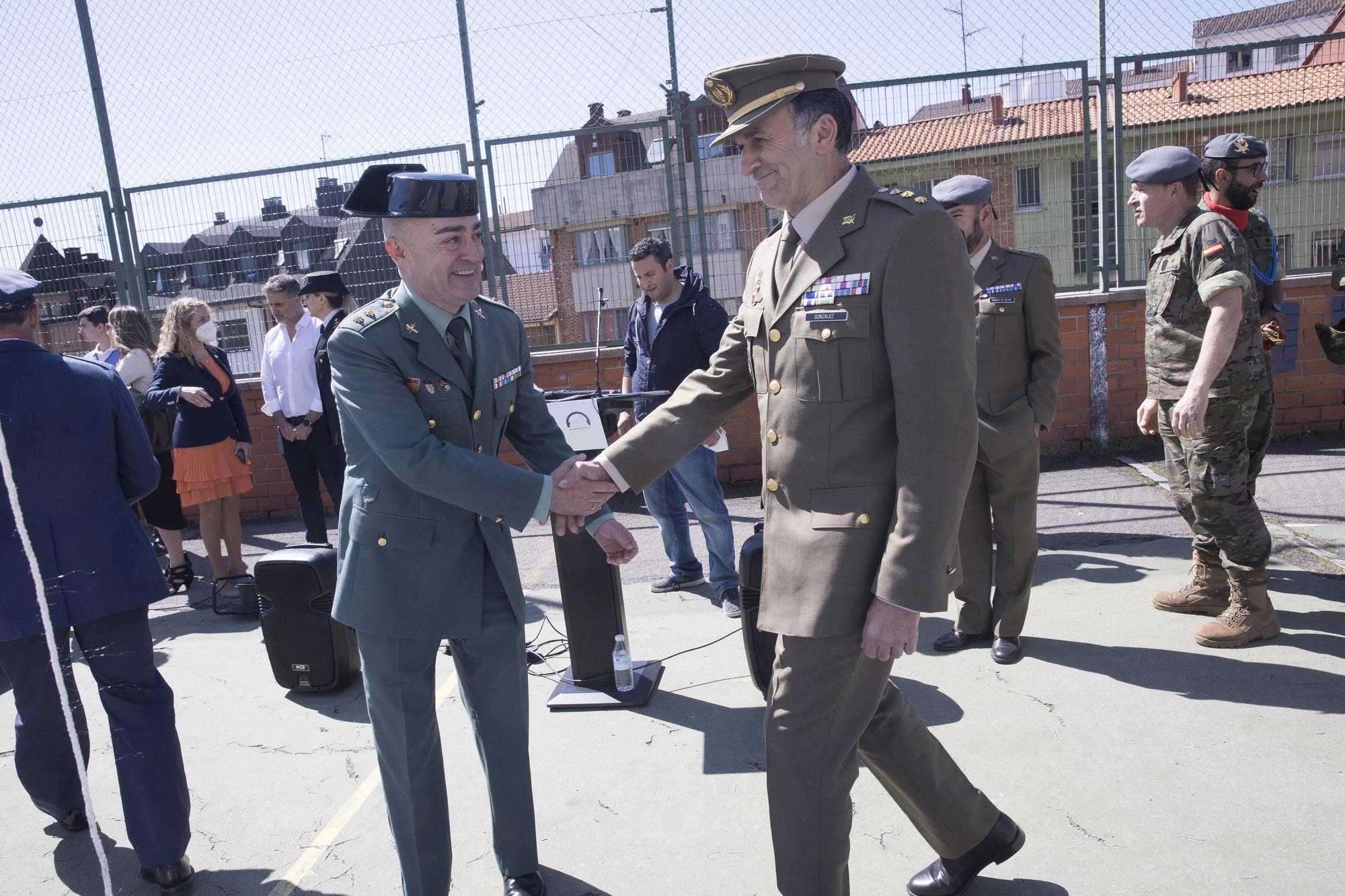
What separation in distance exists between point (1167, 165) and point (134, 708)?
449 cm

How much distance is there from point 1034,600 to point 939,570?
10.4 ft

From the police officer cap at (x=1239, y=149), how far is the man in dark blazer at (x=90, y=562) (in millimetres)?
4606

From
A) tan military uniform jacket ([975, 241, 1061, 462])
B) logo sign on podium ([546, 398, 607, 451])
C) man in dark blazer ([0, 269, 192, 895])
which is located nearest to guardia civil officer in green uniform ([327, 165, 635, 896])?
man in dark blazer ([0, 269, 192, 895])

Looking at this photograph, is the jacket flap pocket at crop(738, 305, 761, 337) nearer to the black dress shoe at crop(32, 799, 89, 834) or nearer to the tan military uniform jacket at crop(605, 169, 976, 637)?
the tan military uniform jacket at crop(605, 169, 976, 637)

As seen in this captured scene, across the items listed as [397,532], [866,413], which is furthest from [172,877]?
[866,413]

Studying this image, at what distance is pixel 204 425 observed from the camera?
245 inches

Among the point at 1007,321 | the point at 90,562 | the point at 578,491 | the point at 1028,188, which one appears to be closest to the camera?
the point at 578,491

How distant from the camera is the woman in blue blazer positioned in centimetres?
607

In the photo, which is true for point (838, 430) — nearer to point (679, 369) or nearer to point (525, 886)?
point (525, 886)

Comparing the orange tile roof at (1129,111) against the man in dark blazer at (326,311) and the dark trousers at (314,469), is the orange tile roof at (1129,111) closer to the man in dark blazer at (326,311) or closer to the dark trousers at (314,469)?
the man in dark blazer at (326,311)

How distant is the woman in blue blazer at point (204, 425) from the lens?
19.9ft

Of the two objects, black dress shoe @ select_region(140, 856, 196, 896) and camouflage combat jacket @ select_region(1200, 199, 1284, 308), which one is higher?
camouflage combat jacket @ select_region(1200, 199, 1284, 308)

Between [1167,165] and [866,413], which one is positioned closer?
[866,413]

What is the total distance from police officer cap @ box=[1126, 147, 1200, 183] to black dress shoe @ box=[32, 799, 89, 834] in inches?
194
